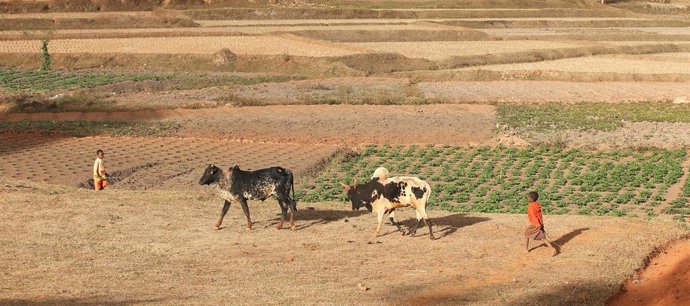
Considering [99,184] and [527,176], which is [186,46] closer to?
[527,176]

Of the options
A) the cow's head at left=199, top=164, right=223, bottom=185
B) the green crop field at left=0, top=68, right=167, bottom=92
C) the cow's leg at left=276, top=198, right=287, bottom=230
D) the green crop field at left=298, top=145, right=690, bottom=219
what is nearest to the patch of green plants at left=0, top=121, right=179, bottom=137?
the green crop field at left=298, top=145, right=690, bottom=219

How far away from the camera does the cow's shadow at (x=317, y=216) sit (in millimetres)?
27109

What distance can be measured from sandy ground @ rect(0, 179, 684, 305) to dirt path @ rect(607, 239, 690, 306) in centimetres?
35

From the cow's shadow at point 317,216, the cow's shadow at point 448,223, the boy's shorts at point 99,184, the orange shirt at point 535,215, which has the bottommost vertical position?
the boy's shorts at point 99,184

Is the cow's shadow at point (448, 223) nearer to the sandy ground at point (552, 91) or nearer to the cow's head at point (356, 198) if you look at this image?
the cow's head at point (356, 198)

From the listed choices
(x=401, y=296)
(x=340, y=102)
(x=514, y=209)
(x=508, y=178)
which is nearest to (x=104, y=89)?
(x=340, y=102)

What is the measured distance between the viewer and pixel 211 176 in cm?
2595

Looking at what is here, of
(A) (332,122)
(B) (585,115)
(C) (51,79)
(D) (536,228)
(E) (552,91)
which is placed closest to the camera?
(D) (536,228)

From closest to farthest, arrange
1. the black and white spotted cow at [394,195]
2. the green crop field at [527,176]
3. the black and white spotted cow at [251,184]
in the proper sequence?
1. the black and white spotted cow at [394,195]
2. the black and white spotted cow at [251,184]
3. the green crop field at [527,176]

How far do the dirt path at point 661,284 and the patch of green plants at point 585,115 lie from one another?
23864 mm

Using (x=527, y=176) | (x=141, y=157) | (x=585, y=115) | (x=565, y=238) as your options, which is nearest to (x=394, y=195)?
(x=565, y=238)

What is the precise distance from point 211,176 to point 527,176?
15.1m

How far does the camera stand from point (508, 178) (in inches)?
1467

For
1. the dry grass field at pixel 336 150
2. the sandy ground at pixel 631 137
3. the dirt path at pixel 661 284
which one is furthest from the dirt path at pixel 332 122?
the dirt path at pixel 661 284
